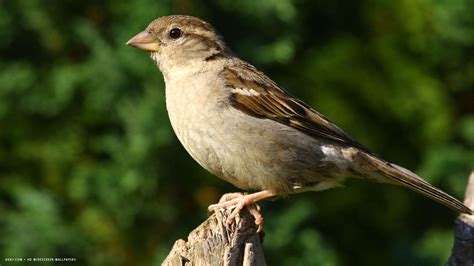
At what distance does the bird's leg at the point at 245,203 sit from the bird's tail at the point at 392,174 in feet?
1.85

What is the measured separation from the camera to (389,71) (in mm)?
6914

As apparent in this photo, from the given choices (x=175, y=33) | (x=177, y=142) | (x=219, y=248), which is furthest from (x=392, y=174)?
(x=177, y=142)

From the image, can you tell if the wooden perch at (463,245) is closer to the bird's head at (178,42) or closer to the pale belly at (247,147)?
the pale belly at (247,147)

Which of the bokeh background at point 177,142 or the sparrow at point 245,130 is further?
the bokeh background at point 177,142

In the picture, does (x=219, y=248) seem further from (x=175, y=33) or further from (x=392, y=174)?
(x=175, y=33)

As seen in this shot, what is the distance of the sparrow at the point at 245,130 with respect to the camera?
4.86 metres

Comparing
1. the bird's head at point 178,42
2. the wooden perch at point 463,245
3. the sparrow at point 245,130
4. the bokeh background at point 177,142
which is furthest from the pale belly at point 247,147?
the bokeh background at point 177,142

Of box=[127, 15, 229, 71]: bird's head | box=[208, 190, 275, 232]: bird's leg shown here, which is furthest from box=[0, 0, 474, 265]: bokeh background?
box=[208, 190, 275, 232]: bird's leg

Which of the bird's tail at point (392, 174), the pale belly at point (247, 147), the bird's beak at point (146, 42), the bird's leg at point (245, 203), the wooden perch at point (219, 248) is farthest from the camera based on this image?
the bird's beak at point (146, 42)

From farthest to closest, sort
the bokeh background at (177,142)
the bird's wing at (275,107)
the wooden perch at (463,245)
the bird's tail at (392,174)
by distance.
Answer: the bokeh background at (177,142) → the bird's wing at (275,107) → the bird's tail at (392,174) → the wooden perch at (463,245)

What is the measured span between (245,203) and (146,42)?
116 centimetres

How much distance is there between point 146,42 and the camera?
17.5ft

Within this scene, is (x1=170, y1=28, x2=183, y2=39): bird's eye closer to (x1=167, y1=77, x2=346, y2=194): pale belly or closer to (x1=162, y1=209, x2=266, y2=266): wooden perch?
(x1=167, y1=77, x2=346, y2=194): pale belly

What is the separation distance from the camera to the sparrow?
15.9 ft
